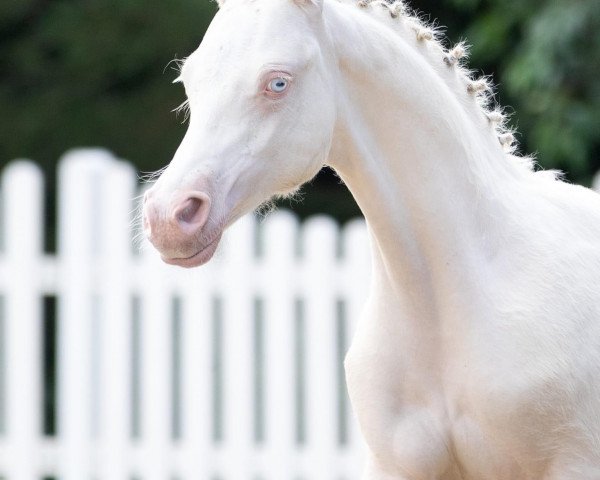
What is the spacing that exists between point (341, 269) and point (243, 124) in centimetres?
329

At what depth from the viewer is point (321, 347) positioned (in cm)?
556

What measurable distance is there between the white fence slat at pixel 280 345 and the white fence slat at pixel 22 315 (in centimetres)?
102

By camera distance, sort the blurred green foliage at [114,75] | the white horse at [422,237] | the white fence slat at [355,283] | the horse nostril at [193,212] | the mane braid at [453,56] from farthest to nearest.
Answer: the blurred green foliage at [114,75] → the white fence slat at [355,283] → the mane braid at [453,56] → the white horse at [422,237] → the horse nostril at [193,212]

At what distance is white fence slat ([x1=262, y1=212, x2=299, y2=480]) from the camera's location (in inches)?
218

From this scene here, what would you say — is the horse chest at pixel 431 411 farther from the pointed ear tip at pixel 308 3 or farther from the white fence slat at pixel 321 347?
the white fence slat at pixel 321 347

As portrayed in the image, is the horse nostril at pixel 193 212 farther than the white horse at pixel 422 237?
No

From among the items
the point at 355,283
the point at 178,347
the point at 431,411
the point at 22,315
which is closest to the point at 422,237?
the point at 431,411

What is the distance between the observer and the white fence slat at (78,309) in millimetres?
5578

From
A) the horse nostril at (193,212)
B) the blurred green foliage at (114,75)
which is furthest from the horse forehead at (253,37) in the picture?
the blurred green foliage at (114,75)

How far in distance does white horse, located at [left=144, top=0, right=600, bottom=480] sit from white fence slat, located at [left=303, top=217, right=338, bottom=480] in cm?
289

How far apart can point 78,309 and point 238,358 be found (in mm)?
736

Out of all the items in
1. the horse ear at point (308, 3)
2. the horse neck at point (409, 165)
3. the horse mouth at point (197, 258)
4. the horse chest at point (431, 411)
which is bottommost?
the horse chest at point (431, 411)

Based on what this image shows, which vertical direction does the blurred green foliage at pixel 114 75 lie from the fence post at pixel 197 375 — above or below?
above

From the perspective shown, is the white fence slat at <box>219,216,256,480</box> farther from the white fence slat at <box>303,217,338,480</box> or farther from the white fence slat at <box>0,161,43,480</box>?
the white fence slat at <box>0,161,43,480</box>
